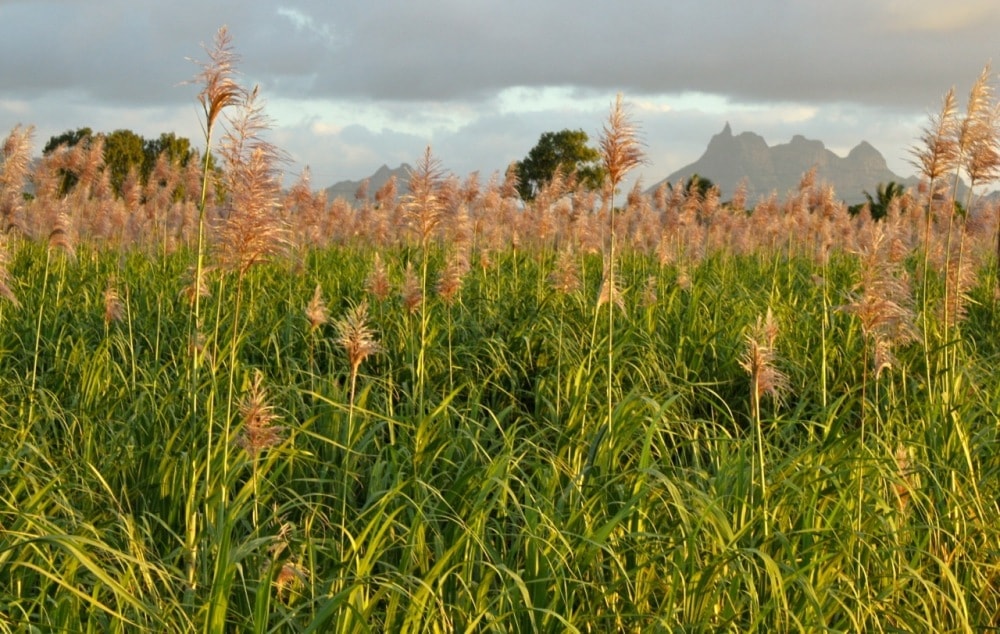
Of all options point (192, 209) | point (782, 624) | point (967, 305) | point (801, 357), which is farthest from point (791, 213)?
point (782, 624)

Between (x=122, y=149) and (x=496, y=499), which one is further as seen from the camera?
(x=122, y=149)

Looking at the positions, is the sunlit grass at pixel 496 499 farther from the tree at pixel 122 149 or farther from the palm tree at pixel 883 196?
the tree at pixel 122 149

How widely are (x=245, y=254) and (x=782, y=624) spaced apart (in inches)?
91.6

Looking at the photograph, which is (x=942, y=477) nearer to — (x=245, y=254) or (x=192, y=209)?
(x=245, y=254)

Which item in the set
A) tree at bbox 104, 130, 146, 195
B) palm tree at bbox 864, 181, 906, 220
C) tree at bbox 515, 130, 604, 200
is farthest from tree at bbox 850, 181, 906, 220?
tree at bbox 104, 130, 146, 195

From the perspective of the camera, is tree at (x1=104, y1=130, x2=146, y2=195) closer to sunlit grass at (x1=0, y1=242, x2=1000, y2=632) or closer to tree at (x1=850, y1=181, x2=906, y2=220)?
tree at (x1=850, y1=181, x2=906, y2=220)

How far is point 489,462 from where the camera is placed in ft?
14.0

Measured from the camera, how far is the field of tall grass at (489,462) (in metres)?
3.41

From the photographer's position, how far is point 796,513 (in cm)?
437

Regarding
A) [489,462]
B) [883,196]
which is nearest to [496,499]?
[489,462]

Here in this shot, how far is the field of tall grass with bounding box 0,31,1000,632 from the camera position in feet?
11.2

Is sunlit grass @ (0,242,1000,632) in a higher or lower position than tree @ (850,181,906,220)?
lower

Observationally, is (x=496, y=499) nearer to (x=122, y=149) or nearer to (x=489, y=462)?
(x=489, y=462)

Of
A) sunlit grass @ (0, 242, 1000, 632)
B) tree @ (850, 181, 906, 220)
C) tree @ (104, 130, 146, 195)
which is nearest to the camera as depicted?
sunlit grass @ (0, 242, 1000, 632)
